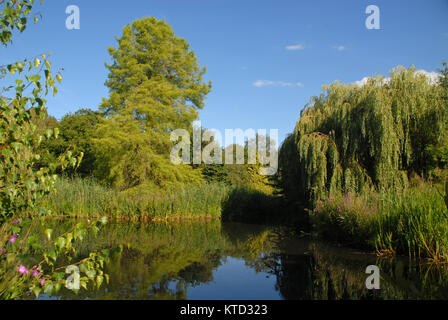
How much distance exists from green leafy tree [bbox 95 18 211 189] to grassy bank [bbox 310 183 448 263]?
9519 mm

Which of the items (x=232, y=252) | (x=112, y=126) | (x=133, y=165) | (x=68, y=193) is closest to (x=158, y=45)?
(x=112, y=126)

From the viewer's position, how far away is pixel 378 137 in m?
9.38

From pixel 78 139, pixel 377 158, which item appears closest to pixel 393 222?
pixel 377 158

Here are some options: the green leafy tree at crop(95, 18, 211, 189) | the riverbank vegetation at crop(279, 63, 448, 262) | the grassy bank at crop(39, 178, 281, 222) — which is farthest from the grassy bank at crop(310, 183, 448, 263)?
the green leafy tree at crop(95, 18, 211, 189)

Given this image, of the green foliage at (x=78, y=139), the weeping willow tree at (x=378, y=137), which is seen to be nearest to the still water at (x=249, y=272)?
the weeping willow tree at (x=378, y=137)

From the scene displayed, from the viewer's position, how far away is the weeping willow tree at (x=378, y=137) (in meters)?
9.26

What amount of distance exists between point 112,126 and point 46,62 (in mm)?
15177

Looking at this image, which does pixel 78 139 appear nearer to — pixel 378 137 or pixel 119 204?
pixel 119 204

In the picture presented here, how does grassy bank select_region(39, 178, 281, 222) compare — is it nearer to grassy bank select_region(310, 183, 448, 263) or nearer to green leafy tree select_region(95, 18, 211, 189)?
green leafy tree select_region(95, 18, 211, 189)

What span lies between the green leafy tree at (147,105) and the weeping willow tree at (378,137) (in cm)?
844

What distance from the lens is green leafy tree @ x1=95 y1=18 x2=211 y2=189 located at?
17.0 meters

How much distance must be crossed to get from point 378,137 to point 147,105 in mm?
11703

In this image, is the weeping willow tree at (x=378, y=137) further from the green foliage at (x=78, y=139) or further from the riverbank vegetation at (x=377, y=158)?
the green foliage at (x=78, y=139)

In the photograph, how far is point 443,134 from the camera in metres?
8.96
